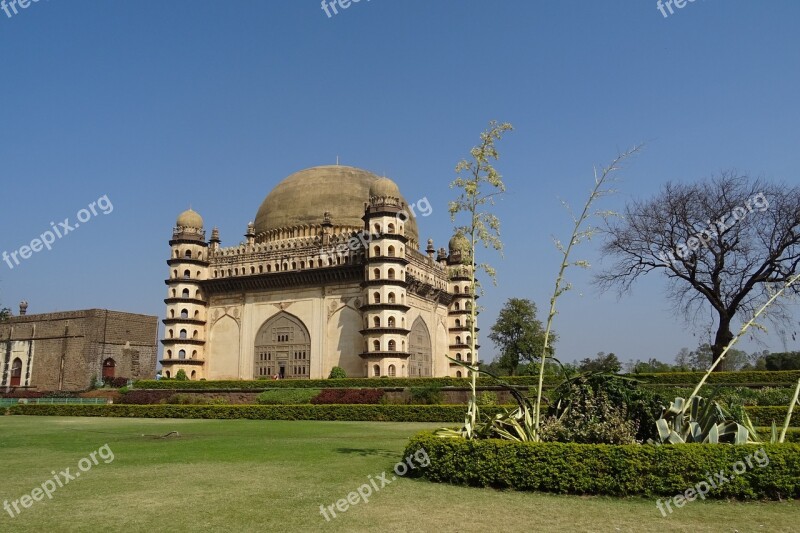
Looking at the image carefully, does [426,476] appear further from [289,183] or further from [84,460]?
[289,183]

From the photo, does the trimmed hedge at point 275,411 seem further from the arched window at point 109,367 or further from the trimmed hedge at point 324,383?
the arched window at point 109,367

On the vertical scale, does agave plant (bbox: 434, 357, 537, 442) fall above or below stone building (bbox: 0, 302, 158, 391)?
below

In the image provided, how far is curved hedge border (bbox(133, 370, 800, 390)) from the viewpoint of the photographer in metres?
23.7

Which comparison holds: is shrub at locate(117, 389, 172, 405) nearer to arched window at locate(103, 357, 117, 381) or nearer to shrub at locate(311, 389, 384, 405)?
shrub at locate(311, 389, 384, 405)

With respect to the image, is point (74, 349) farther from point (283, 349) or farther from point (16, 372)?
point (283, 349)

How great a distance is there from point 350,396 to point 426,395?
325 centimetres

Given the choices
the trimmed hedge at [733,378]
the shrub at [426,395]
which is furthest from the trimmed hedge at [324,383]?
the trimmed hedge at [733,378]

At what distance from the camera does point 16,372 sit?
170 ft

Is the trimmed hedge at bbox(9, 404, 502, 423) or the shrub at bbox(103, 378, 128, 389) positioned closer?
the trimmed hedge at bbox(9, 404, 502, 423)

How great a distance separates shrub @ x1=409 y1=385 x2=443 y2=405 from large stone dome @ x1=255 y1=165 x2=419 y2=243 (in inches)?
702

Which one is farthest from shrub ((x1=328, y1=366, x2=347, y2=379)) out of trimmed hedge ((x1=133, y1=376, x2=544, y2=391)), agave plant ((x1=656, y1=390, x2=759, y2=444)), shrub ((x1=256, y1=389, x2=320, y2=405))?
agave plant ((x1=656, y1=390, x2=759, y2=444))

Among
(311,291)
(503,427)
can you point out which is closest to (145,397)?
(311,291)

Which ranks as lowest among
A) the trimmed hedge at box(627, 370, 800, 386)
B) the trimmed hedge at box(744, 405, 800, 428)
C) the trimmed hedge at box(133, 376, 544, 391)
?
the trimmed hedge at box(744, 405, 800, 428)

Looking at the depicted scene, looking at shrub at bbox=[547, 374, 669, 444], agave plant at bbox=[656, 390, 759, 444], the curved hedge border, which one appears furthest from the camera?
the curved hedge border
